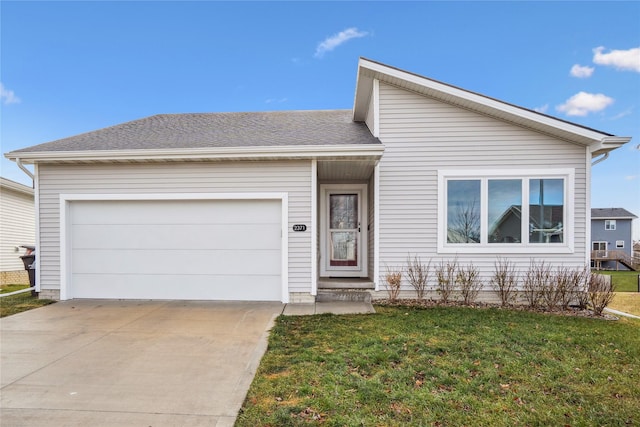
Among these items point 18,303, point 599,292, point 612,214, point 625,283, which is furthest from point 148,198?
point 612,214

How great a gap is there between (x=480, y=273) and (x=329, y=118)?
5.44 metres

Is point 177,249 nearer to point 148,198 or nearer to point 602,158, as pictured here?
point 148,198

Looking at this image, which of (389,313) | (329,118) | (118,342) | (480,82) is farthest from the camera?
(480,82)

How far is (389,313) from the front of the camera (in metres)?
5.51

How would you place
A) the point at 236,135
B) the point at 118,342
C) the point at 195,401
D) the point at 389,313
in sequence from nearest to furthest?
1. the point at 195,401
2. the point at 118,342
3. the point at 389,313
4. the point at 236,135

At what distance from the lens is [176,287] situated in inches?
254

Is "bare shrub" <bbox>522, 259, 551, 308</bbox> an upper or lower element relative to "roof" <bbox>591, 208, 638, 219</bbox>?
lower

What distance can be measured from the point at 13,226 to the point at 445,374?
17.6 meters

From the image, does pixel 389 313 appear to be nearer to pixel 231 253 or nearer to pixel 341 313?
pixel 341 313

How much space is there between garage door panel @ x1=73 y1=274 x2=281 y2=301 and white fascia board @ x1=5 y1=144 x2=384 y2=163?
8.05ft

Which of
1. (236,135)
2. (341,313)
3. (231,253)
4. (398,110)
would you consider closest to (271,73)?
(236,135)

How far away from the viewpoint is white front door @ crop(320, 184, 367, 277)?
787 cm

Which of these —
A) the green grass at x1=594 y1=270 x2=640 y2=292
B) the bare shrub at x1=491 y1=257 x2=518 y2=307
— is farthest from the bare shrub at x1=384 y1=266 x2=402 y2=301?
the green grass at x1=594 y1=270 x2=640 y2=292

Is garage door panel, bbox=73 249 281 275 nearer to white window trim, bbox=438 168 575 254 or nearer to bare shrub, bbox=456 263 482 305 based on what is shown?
white window trim, bbox=438 168 575 254
